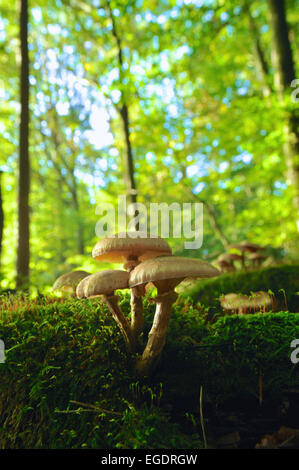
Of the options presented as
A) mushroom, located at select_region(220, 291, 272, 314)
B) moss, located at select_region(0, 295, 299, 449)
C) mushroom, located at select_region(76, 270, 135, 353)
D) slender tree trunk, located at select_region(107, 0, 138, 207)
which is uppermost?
slender tree trunk, located at select_region(107, 0, 138, 207)

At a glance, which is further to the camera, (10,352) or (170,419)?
(10,352)

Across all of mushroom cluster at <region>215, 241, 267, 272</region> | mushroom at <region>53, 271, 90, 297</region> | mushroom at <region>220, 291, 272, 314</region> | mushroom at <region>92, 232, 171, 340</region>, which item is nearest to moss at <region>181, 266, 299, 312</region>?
mushroom cluster at <region>215, 241, 267, 272</region>

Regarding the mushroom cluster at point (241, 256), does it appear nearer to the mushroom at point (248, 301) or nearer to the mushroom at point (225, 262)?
the mushroom at point (225, 262)

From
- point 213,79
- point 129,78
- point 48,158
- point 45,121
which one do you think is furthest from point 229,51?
point 48,158

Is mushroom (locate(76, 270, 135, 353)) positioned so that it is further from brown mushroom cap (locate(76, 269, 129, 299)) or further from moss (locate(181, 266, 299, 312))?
moss (locate(181, 266, 299, 312))

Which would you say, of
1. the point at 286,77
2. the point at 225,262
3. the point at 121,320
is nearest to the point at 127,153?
the point at 286,77

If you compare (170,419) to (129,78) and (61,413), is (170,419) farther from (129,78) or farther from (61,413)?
(129,78)

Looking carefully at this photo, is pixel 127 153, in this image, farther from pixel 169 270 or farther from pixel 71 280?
pixel 169 270
